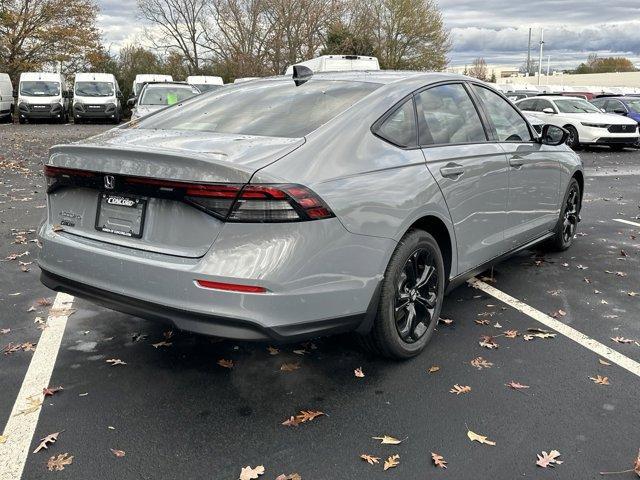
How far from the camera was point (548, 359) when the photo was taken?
3.72 meters

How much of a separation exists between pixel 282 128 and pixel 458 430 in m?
1.79

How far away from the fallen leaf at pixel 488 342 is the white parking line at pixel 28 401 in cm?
262

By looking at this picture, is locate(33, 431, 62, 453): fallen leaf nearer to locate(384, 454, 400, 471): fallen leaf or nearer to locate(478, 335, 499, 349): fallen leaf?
locate(384, 454, 400, 471): fallen leaf

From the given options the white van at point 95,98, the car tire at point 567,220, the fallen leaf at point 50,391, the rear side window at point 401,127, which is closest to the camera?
the fallen leaf at point 50,391

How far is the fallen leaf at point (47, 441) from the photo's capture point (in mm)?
2761

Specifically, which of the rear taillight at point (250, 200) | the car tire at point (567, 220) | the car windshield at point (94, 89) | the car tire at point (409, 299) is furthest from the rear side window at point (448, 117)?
the car windshield at point (94, 89)

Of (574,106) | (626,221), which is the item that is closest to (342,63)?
(574,106)

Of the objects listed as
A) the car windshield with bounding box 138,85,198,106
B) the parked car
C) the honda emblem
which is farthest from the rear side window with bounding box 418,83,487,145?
the car windshield with bounding box 138,85,198,106

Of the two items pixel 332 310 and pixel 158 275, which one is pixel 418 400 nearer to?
pixel 332 310

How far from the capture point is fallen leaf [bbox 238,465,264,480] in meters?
2.56

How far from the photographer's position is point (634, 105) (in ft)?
72.1

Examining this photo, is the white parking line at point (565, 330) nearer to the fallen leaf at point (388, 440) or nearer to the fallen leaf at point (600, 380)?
the fallen leaf at point (600, 380)

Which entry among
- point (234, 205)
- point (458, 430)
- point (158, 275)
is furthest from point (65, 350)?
point (458, 430)

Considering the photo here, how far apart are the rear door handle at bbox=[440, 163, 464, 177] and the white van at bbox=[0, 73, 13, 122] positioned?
3089 centimetres
